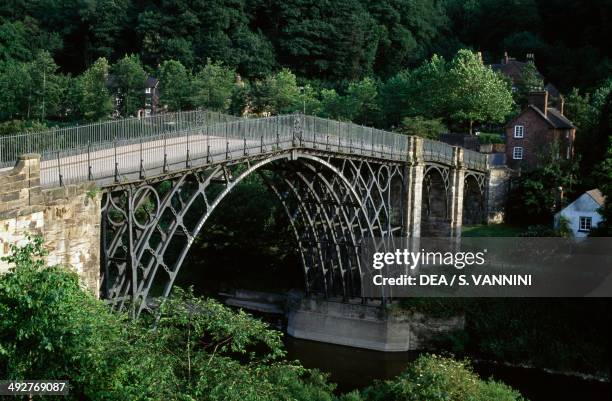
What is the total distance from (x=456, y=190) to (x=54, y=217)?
33801 millimetres

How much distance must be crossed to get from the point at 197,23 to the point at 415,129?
→ 52622 mm

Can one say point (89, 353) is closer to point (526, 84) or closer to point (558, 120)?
point (558, 120)

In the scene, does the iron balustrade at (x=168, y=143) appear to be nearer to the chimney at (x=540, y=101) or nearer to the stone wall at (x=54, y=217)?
the stone wall at (x=54, y=217)

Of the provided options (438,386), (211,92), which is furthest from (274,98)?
(438,386)

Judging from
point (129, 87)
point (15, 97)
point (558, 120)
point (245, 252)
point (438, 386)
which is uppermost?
point (129, 87)

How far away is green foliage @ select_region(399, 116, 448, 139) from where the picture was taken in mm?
64750

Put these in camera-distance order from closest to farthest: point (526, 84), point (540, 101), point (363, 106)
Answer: point (540, 101), point (363, 106), point (526, 84)

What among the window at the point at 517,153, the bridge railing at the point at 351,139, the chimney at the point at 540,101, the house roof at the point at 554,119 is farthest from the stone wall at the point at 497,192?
the bridge railing at the point at 351,139

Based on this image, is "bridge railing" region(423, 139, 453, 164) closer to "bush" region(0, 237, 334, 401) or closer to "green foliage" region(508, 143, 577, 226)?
"green foliage" region(508, 143, 577, 226)

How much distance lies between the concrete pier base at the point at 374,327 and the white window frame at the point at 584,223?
39.6ft

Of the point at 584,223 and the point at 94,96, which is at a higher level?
the point at 94,96

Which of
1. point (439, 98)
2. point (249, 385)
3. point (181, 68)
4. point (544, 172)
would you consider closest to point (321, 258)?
point (544, 172)

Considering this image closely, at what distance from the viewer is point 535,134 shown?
62375 mm

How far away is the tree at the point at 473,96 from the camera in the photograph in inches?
2793
